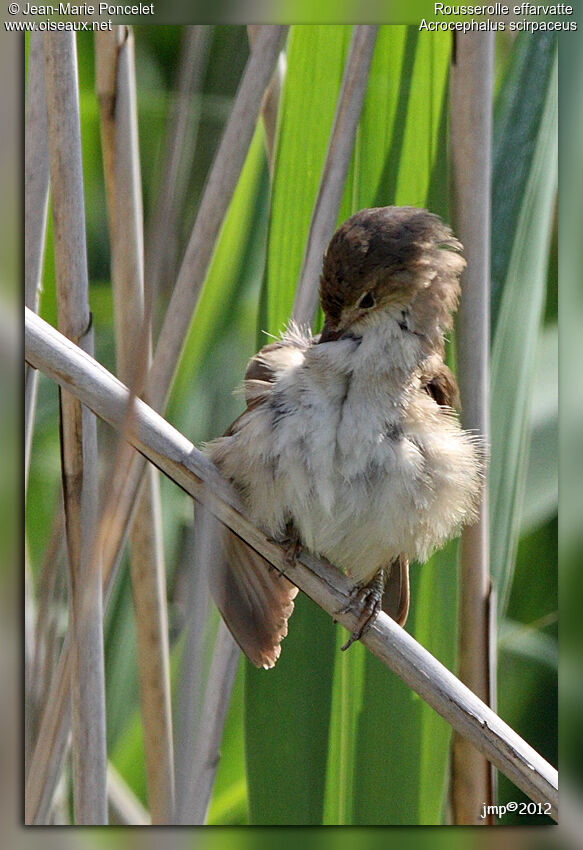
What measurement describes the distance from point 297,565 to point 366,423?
7.9 inches

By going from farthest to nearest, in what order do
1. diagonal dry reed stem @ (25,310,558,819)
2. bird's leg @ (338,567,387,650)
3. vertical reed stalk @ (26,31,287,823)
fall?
1. vertical reed stalk @ (26,31,287,823)
2. bird's leg @ (338,567,387,650)
3. diagonal dry reed stem @ (25,310,558,819)

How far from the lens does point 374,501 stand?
1054 millimetres

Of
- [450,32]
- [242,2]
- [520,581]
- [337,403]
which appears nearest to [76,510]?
[337,403]

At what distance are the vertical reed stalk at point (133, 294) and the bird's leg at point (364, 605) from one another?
29cm

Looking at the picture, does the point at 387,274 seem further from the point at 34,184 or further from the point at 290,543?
the point at 34,184

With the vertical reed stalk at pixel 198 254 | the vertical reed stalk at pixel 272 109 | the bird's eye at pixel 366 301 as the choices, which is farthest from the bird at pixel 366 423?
the vertical reed stalk at pixel 272 109

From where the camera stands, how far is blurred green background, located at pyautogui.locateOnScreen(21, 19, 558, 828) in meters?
1.24

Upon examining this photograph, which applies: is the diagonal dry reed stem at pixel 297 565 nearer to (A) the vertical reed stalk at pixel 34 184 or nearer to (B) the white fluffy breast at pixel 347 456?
(B) the white fluffy breast at pixel 347 456

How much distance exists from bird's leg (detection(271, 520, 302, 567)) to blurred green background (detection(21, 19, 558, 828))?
0.64ft

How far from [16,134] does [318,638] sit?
818mm

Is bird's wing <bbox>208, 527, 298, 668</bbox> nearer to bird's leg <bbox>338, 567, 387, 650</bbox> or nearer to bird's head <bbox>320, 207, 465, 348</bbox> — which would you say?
bird's leg <bbox>338, 567, 387, 650</bbox>

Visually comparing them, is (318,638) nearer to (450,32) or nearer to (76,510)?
(76,510)

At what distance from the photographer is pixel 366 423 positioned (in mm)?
1042

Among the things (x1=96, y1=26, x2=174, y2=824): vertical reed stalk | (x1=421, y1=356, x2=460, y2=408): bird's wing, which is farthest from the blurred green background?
(x1=421, y1=356, x2=460, y2=408): bird's wing
